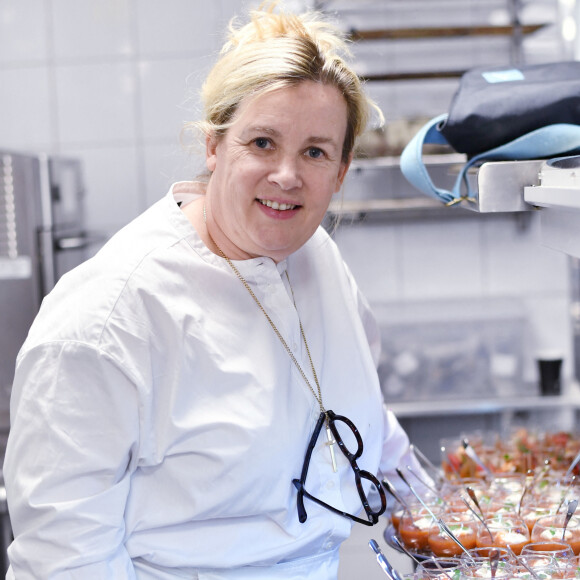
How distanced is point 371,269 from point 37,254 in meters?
1.46

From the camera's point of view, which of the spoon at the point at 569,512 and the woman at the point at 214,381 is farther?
the spoon at the point at 569,512

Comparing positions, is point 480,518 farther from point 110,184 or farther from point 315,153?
point 110,184

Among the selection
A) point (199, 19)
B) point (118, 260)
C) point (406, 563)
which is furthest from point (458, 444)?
point (199, 19)

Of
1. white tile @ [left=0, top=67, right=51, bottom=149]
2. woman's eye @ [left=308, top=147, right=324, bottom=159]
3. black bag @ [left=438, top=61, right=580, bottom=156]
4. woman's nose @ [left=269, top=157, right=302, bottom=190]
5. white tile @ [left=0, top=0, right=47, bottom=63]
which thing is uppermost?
white tile @ [left=0, top=0, right=47, bottom=63]

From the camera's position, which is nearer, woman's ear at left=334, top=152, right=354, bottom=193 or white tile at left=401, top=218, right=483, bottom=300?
woman's ear at left=334, top=152, right=354, bottom=193

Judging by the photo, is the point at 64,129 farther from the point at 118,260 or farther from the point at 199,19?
the point at 118,260

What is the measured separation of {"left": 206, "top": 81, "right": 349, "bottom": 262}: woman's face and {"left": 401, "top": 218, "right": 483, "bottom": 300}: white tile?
2.36 m

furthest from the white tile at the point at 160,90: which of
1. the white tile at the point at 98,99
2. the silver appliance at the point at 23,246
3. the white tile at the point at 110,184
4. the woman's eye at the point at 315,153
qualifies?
the woman's eye at the point at 315,153

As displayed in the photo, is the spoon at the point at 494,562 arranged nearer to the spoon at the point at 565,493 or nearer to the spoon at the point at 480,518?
the spoon at the point at 480,518

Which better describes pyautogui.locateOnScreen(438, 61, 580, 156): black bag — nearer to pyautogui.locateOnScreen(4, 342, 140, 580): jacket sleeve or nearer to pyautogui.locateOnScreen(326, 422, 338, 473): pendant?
pyautogui.locateOnScreen(326, 422, 338, 473): pendant

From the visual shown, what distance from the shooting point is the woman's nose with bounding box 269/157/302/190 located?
135 cm

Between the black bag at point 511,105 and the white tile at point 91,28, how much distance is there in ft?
8.19

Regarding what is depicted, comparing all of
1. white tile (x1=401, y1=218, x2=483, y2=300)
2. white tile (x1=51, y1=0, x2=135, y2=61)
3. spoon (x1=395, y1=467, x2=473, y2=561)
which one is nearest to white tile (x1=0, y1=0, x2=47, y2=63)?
white tile (x1=51, y1=0, x2=135, y2=61)

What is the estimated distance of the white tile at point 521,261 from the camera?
3.74 meters
